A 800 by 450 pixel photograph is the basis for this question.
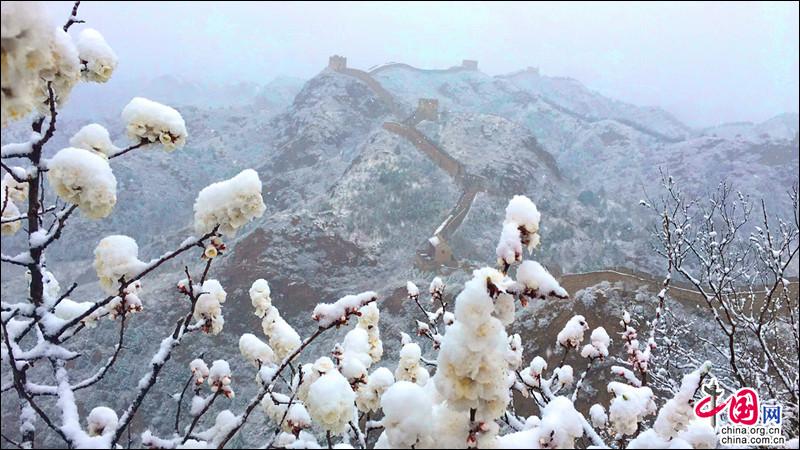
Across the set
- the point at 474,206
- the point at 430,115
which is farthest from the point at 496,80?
the point at 474,206

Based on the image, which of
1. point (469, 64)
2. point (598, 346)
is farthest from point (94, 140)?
point (469, 64)

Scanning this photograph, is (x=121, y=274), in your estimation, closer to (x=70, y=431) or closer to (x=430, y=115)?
(x=70, y=431)

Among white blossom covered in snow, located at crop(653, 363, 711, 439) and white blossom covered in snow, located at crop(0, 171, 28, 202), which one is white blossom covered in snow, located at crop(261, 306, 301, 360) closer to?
white blossom covered in snow, located at crop(0, 171, 28, 202)

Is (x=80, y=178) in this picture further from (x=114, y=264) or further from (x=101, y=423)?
(x=101, y=423)

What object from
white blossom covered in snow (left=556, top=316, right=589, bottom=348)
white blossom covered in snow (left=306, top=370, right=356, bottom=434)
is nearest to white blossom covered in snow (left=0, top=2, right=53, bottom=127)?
white blossom covered in snow (left=306, top=370, right=356, bottom=434)

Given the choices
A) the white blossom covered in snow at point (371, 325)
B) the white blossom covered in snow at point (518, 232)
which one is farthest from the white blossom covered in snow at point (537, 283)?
the white blossom covered in snow at point (371, 325)
